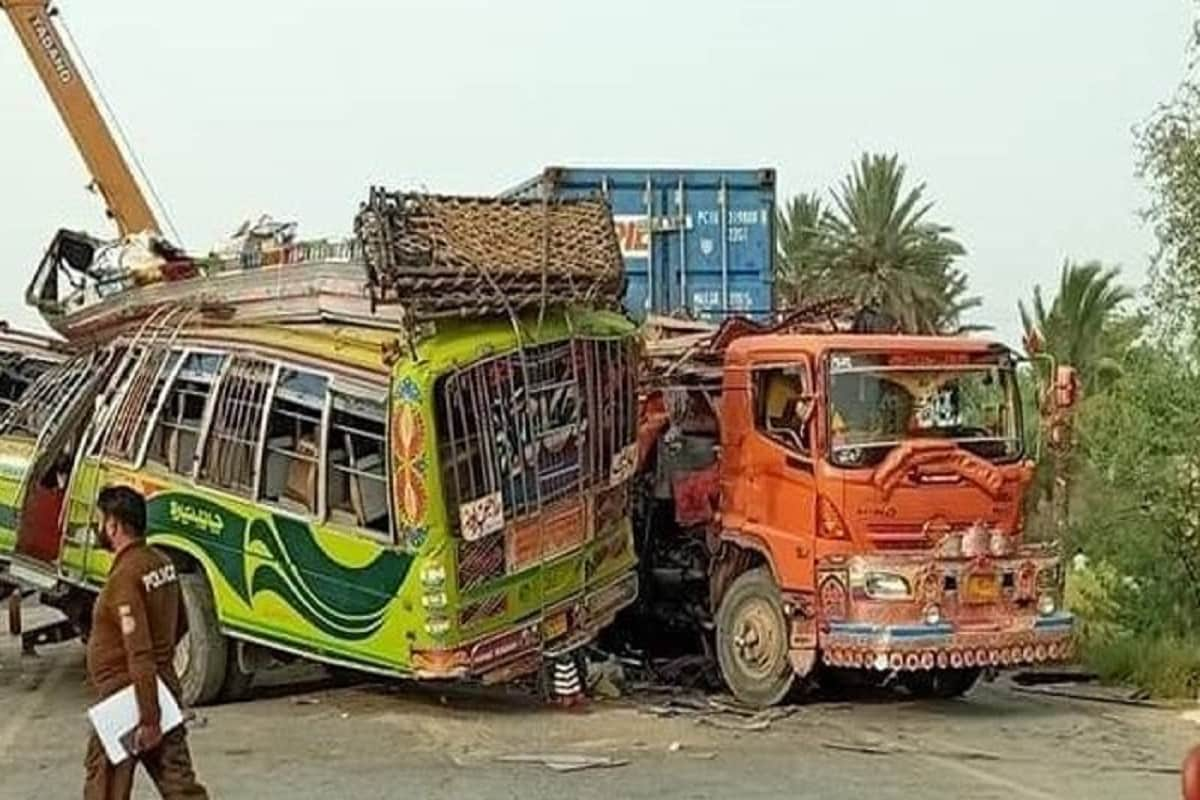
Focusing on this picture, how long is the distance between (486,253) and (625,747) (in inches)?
140

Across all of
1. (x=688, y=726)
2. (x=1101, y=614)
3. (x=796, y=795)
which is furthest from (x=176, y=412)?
(x=1101, y=614)

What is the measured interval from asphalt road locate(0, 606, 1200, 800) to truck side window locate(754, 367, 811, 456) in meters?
2.00

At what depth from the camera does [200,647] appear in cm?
1467

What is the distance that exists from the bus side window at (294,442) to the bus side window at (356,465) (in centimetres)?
Result: 13

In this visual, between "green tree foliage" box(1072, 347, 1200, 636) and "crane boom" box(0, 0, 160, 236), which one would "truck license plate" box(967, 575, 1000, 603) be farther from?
"crane boom" box(0, 0, 160, 236)

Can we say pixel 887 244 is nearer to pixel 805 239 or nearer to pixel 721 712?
pixel 805 239

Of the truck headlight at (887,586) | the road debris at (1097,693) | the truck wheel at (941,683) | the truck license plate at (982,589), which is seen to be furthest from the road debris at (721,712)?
the road debris at (1097,693)

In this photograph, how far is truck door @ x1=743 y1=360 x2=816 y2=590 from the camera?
1444 cm

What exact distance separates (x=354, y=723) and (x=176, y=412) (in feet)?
9.33

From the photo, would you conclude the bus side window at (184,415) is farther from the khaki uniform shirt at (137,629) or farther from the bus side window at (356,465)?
the khaki uniform shirt at (137,629)

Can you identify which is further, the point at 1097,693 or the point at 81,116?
the point at 81,116

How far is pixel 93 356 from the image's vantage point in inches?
646

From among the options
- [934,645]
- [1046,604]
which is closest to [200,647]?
[934,645]

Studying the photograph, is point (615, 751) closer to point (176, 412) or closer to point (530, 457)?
point (530, 457)
